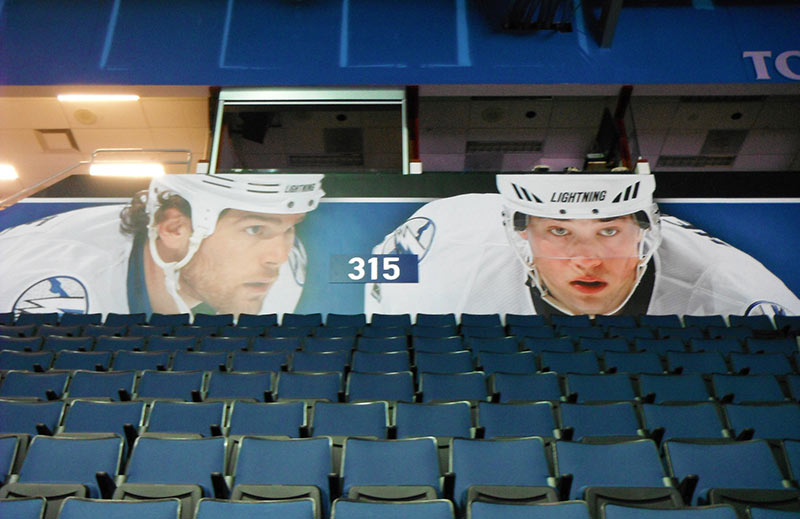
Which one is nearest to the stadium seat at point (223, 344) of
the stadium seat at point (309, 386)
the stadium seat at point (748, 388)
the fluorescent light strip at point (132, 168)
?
the stadium seat at point (309, 386)

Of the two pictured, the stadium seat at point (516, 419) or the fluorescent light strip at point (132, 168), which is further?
the fluorescent light strip at point (132, 168)

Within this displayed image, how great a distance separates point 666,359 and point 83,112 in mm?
6840

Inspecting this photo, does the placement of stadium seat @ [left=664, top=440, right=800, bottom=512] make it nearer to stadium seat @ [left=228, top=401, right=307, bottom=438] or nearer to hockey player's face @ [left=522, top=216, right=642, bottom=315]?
stadium seat @ [left=228, top=401, right=307, bottom=438]

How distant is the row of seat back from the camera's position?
1968 mm

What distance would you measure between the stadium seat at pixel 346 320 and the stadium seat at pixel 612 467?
2.53 metres

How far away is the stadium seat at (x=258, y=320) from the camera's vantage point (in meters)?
4.59

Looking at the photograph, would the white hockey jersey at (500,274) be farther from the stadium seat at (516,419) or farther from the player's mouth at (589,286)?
the stadium seat at (516,419)

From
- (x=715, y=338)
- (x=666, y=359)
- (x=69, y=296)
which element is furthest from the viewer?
(x=69, y=296)

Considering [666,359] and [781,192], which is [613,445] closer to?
[666,359]

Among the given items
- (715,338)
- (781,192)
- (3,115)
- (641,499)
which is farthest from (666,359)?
(3,115)

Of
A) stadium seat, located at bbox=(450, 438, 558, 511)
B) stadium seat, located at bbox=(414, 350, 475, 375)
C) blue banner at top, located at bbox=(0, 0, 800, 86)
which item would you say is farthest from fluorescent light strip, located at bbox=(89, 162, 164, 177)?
stadium seat, located at bbox=(450, 438, 558, 511)

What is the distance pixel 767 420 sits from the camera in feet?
8.27

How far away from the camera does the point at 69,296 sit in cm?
523

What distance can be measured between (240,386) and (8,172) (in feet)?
23.5
